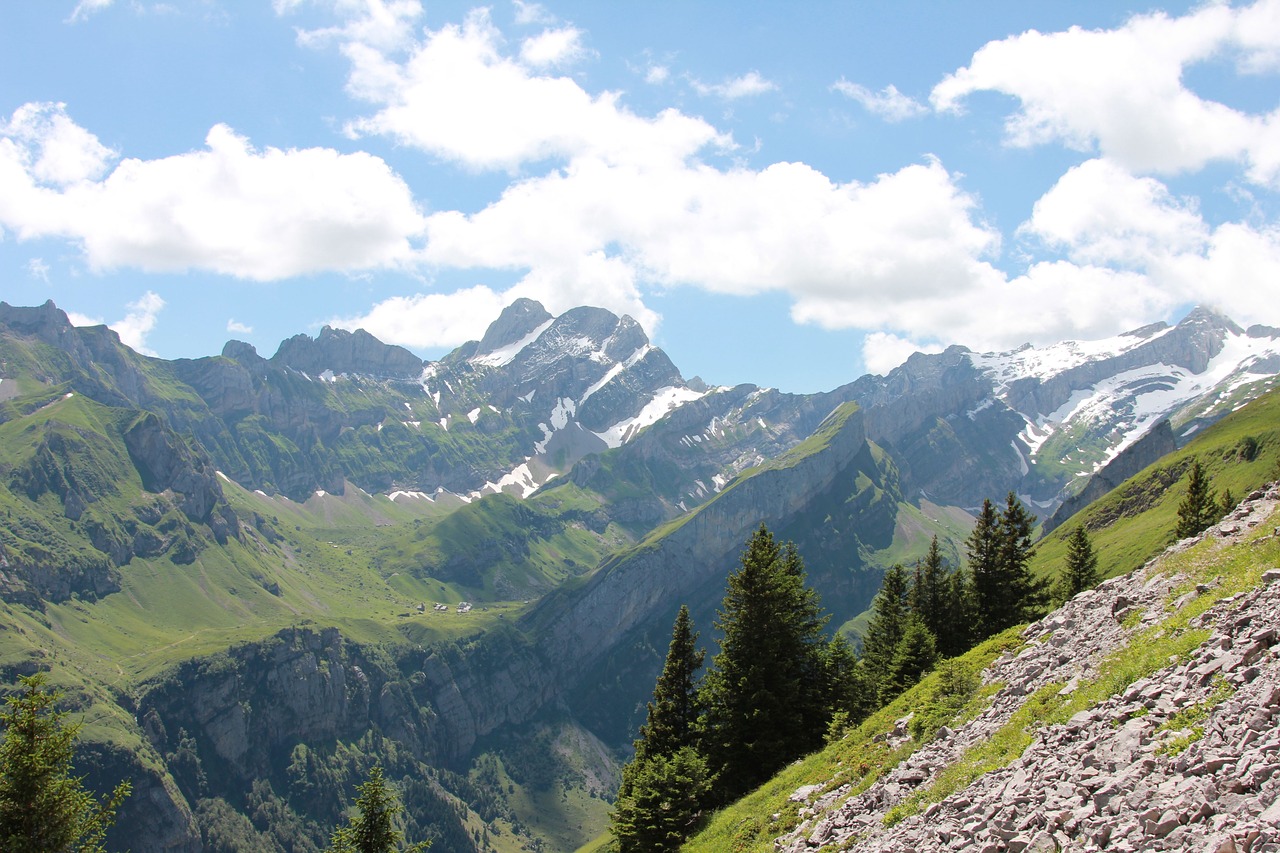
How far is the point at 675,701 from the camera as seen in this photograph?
190 feet

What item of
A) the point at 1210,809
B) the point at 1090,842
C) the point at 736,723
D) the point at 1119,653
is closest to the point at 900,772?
the point at 1119,653

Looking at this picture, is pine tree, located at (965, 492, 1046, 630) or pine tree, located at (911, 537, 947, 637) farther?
pine tree, located at (911, 537, 947, 637)

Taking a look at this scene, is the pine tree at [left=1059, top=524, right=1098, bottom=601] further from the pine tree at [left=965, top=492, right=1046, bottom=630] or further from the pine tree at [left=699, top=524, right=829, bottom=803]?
the pine tree at [left=699, top=524, right=829, bottom=803]

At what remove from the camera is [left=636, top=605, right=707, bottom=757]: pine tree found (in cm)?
5678

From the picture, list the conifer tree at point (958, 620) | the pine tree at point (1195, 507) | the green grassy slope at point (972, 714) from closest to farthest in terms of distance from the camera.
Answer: the green grassy slope at point (972, 714)
the conifer tree at point (958, 620)
the pine tree at point (1195, 507)

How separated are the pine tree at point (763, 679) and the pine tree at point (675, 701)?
2326 millimetres

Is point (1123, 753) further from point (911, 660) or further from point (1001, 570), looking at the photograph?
point (1001, 570)

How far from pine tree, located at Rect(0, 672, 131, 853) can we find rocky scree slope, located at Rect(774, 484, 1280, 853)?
2983 centimetres

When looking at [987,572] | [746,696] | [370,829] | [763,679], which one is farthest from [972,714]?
[987,572]

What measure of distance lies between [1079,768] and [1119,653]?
908 centimetres

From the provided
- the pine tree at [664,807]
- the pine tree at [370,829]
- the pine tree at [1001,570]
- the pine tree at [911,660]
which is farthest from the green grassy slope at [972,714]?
the pine tree at [1001,570]

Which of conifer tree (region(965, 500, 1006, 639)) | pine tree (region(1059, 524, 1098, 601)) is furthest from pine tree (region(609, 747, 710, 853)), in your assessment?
pine tree (region(1059, 524, 1098, 601))

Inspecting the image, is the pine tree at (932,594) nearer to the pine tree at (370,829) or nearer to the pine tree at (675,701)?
the pine tree at (675,701)

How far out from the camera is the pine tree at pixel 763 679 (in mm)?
49562
